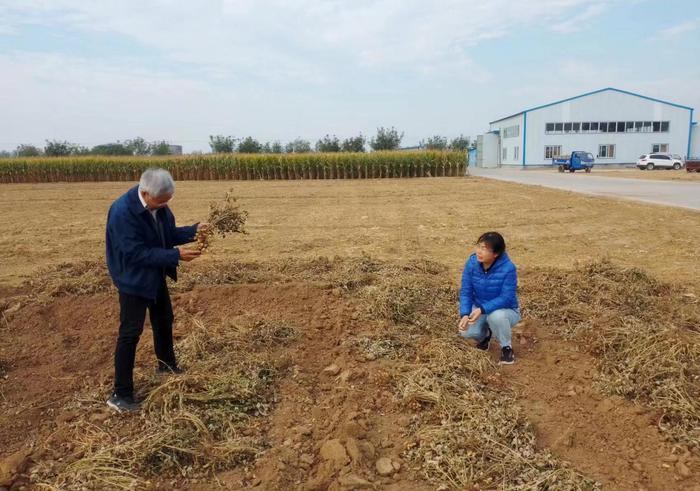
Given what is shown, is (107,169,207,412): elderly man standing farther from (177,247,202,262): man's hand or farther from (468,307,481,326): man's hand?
(468,307,481,326): man's hand

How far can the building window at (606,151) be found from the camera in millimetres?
45250

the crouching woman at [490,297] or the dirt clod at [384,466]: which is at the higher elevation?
the crouching woman at [490,297]

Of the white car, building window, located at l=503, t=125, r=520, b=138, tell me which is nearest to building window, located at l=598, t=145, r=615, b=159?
the white car

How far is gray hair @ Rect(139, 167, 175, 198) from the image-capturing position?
2990mm

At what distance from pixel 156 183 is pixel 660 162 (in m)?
43.3

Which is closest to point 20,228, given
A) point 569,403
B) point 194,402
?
point 194,402

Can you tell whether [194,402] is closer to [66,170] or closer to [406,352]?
[406,352]

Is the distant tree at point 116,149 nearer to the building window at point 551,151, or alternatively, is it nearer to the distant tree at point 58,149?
the distant tree at point 58,149

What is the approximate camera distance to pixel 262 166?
110 ft

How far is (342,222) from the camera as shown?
38.2 ft

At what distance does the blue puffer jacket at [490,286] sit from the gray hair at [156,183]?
238 centimetres

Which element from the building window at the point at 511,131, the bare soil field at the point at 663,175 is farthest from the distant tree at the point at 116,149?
the bare soil field at the point at 663,175

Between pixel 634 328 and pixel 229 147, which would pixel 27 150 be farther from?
pixel 634 328

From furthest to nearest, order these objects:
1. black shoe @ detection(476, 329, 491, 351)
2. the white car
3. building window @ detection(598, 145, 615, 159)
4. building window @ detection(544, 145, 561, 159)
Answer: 1. building window @ detection(544, 145, 561, 159)
2. building window @ detection(598, 145, 615, 159)
3. the white car
4. black shoe @ detection(476, 329, 491, 351)
